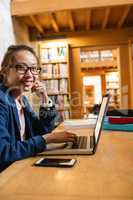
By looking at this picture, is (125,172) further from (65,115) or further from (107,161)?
(65,115)

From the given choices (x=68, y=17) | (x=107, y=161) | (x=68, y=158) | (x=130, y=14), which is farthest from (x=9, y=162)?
(x=130, y=14)

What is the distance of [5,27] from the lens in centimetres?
320

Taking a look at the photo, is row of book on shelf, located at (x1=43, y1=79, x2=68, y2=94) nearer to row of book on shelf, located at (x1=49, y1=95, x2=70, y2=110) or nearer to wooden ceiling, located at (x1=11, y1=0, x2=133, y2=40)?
row of book on shelf, located at (x1=49, y1=95, x2=70, y2=110)

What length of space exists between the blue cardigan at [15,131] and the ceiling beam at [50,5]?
193 centimetres

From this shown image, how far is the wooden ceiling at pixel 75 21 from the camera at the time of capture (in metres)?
3.79

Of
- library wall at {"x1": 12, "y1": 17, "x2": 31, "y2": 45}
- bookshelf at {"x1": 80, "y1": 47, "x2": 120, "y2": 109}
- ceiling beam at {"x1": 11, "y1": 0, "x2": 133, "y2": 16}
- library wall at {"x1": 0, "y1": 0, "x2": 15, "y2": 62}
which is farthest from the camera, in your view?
bookshelf at {"x1": 80, "y1": 47, "x2": 120, "y2": 109}

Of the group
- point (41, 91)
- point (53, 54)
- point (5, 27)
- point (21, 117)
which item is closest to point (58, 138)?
point (21, 117)

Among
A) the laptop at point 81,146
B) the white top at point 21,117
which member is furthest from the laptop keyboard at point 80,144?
the white top at point 21,117

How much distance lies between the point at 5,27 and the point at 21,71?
1.95 metres

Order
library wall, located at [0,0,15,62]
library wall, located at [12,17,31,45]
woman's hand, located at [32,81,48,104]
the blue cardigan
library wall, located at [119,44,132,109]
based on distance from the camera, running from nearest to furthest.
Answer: the blue cardigan, woman's hand, located at [32,81,48,104], library wall, located at [0,0,15,62], library wall, located at [12,17,31,45], library wall, located at [119,44,132,109]

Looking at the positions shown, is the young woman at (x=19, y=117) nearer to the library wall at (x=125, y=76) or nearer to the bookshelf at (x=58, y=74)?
the bookshelf at (x=58, y=74)

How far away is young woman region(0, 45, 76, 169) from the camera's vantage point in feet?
3.58

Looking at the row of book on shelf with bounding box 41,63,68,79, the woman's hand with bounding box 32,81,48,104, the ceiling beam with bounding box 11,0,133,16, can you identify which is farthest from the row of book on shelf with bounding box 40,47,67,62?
the woman's hand with bounding box 32,81,48,104

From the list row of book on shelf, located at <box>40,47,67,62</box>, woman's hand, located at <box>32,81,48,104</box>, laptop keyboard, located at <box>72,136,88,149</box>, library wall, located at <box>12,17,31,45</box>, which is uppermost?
library wall, located at <box>12,17,31,45</box>
